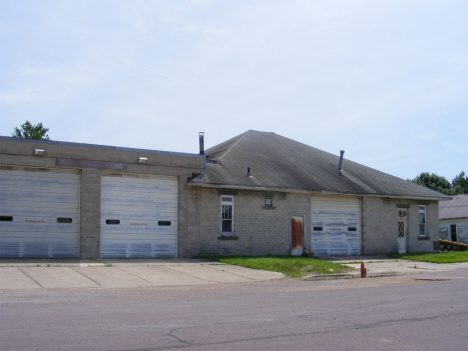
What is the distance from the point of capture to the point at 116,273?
15961mm

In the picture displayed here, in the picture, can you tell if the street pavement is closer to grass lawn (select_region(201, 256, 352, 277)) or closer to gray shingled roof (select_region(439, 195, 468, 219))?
grass lawn (select_region(201, 256, 352, 277))

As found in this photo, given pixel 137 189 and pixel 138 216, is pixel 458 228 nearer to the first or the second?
pixel 138 216

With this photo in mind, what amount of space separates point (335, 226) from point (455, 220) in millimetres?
22505

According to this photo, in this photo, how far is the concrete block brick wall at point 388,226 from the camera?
86.8 ft

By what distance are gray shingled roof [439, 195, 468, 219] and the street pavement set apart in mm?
23377

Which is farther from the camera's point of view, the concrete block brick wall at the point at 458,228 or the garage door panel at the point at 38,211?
the concrete block brick wall at the point at 458,228

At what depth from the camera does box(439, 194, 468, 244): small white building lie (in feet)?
139

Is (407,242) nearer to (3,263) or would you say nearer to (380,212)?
(380,212)

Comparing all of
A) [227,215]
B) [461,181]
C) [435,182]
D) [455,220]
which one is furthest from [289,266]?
[461,181]

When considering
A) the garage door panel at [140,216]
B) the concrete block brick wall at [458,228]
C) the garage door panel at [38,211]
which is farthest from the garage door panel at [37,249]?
the concrete block brick wall at [458,228]

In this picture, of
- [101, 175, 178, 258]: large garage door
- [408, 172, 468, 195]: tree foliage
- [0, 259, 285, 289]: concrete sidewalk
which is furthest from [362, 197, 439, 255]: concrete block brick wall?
[408, 172, 468, 195]: tree foliage

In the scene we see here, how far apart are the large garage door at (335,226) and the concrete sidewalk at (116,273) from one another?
718cm

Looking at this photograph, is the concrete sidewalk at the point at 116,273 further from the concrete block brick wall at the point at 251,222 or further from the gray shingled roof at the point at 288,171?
the gray shingled roof at the point at 288,171

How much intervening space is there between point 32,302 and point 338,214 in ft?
60.0
